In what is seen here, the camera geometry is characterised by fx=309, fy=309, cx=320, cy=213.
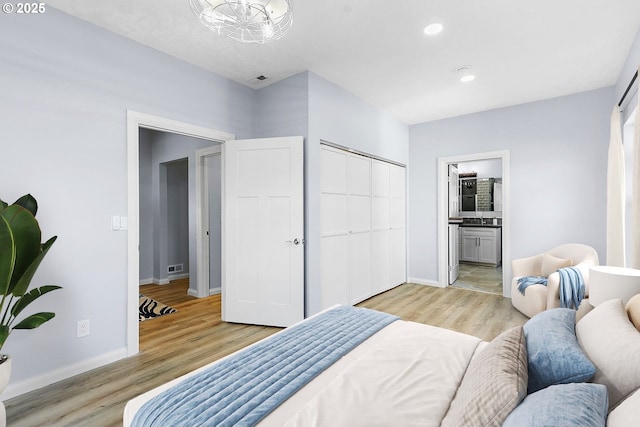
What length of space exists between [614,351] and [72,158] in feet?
10.9

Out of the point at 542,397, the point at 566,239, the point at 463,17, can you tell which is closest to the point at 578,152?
the point at 566,239

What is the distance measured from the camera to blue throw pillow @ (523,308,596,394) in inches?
41.1

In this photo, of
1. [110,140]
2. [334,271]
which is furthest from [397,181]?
[110,140]

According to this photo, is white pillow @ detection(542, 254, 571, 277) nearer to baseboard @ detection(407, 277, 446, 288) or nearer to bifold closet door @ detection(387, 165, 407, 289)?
baseboard @ detection(407, 277, 446, 288)

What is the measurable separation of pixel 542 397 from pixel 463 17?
8.62 ft

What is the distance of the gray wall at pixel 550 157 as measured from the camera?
3859 millimetres

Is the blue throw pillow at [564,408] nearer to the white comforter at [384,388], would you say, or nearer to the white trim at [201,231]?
the white comforter at [384,388]

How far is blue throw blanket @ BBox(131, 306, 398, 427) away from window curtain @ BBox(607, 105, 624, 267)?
2.70 metres

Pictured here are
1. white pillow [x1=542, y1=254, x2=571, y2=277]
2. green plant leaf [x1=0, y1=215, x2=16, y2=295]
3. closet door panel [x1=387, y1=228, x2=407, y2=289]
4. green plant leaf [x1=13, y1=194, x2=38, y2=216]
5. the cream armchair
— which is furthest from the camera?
closet door panel [x1=387, y1=228, x2=407, y2=289]

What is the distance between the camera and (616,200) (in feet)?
9.95

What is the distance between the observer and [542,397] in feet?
2.96

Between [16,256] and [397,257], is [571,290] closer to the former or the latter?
[397,257]

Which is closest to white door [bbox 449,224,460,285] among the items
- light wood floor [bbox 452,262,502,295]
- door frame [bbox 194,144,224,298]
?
light wood floor [bbox 452,262,502,295]

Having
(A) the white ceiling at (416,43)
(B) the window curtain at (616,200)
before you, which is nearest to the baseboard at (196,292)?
(A) the white ceiling at (416,43)
